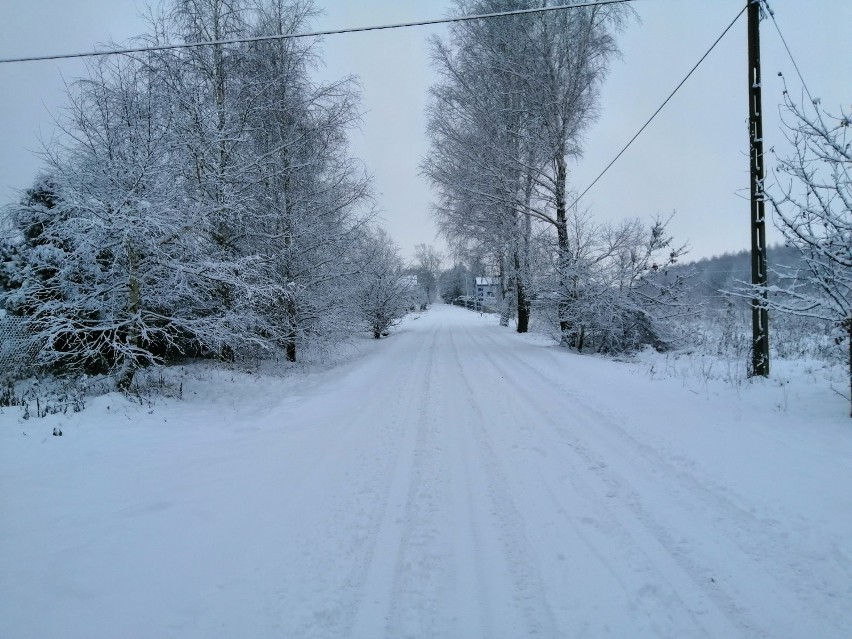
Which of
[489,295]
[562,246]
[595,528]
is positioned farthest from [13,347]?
[489,295]

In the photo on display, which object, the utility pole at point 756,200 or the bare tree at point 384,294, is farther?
the bare tree at point 384,294

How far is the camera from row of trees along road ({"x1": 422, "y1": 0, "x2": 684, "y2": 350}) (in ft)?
37.6

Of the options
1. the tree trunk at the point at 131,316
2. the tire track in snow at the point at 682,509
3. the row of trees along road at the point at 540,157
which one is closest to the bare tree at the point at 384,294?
the row of trees along road at the point at 540,157

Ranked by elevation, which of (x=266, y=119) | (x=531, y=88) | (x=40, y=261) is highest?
(x=531, y=88)

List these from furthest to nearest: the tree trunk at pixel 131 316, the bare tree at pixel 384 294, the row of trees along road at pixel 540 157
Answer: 1. the bare tree at pixel 384 294
2. the row of trees along road at pixel 540 157
3. the tree trunk at pixel 131 316

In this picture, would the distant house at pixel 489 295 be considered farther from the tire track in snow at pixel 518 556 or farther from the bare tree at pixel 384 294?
the tire track in snow at pixel 518 556

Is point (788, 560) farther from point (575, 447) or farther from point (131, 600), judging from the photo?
point (131, 600)

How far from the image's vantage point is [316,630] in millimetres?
2182

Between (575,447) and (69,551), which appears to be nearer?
(69,551)

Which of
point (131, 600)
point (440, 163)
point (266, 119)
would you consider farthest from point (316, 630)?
point (440, 163)

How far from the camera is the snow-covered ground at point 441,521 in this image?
2.24m

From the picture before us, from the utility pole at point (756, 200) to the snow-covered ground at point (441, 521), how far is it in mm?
789

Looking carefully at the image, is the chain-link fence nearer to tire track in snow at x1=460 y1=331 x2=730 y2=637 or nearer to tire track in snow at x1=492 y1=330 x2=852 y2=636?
tire track in snow at x1=460 y1=331 x2=730 y2=637

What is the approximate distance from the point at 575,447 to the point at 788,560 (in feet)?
6.75
